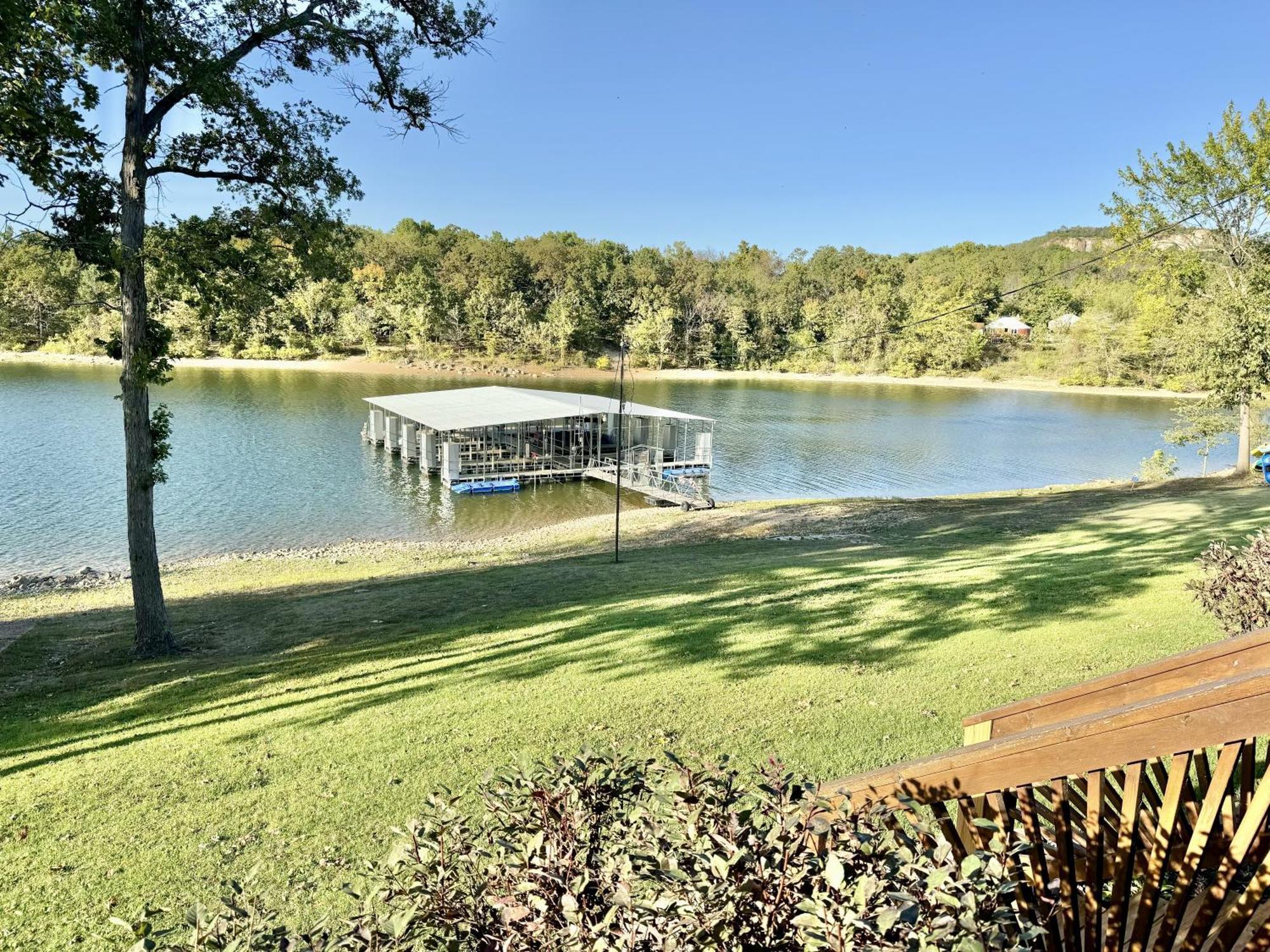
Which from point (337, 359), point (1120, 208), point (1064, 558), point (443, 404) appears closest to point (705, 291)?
point (337, 359)

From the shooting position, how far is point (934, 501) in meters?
19.5

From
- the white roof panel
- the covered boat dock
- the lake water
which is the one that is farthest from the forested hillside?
the covered boat dock

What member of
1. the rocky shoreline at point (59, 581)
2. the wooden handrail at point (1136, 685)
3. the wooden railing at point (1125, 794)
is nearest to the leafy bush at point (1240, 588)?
the wooden railing at point (1125, 794)

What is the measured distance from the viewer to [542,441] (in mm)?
28828

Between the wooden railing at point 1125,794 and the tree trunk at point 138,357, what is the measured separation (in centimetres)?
797

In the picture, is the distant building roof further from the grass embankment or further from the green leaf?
the green leaf

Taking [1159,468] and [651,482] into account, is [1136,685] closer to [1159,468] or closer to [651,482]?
[651,482]

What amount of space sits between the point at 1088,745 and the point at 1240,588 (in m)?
4.66

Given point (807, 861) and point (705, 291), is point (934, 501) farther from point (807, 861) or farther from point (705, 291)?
point (705, 291)

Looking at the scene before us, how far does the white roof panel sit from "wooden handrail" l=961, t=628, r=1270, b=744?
22.4m

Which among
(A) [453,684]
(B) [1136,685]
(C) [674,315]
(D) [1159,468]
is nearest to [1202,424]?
(D) [1159,468]

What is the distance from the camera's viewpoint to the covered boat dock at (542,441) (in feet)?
81.8

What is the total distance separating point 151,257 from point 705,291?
8024 centimetres

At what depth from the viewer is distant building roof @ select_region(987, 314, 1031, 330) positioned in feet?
274
